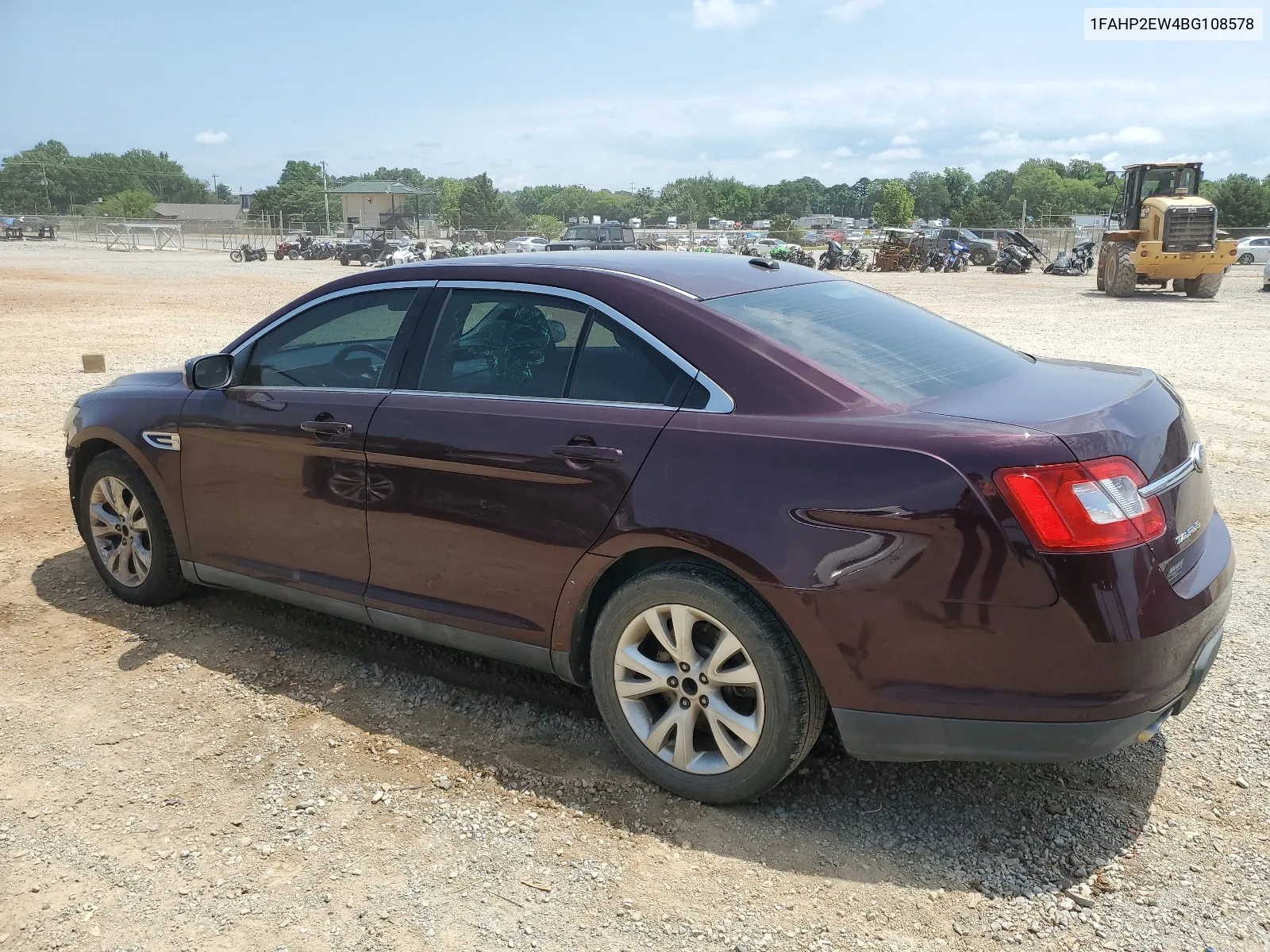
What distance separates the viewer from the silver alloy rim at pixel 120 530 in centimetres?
482

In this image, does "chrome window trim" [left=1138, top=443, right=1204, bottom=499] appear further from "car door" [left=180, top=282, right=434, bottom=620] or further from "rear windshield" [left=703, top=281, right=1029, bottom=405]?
"car door" [left=180, top=282, right=434, bottom=620]

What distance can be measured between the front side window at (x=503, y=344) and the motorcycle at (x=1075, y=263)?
38997 mm

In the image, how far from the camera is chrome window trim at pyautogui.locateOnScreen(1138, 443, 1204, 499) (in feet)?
9.08

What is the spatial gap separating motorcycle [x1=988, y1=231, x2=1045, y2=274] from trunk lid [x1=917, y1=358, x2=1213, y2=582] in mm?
41207

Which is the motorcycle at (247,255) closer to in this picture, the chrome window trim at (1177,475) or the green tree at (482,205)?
the chrome window trim at (1177,475)

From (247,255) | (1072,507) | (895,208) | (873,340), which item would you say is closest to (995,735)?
(1072,507)

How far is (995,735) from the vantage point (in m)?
2.74

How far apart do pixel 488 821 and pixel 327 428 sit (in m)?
1.61

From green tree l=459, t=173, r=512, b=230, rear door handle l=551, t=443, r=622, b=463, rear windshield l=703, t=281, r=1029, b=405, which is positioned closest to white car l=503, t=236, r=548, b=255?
rear windshield l=703, t=281, r=1029, b=405

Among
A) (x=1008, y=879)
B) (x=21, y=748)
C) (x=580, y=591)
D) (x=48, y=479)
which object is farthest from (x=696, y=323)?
(x=48, y=479)

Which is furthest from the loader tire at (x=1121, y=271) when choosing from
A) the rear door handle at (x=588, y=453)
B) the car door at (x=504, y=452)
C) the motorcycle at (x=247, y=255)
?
the motorcycle at (x=247, y=255)

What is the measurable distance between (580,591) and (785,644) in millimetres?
715

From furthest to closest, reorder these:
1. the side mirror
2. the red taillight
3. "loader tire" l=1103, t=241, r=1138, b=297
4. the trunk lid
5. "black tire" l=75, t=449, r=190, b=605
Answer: "loader tire" l=1103, t=241, r=1138, b=297
"black tire" l=75, t=449, r=190, b=605
the side mirror
the trunk lid
the red taillight

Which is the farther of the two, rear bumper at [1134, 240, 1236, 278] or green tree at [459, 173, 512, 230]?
green tree at [459, 173, 512, 230]
